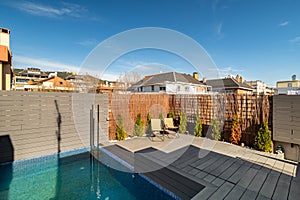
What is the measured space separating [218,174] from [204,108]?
3.78 meters

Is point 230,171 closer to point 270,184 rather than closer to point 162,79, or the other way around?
point 270,184

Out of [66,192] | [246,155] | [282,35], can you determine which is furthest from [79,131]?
[282,35]

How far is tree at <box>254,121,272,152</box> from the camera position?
4715 millimetres

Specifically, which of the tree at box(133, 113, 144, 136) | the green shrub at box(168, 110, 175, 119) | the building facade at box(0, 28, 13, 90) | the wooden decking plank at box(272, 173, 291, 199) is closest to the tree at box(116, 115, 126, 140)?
the tree at box(133, 113, 144, 136)

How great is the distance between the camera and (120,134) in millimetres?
6000

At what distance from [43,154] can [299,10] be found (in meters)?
9.27

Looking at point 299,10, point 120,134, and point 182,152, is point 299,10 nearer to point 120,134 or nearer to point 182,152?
point 182,152

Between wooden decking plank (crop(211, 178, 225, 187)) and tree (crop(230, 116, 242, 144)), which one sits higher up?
tree (crop(230, 116, 242, 144))

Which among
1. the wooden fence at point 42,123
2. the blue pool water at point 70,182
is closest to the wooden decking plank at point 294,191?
the blue pool water at point 70,182

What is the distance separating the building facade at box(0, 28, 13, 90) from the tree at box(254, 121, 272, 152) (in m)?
10.0

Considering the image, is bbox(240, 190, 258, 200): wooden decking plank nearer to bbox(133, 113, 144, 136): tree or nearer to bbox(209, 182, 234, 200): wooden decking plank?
bbox(209, 182, 234, 200): wooden decking plank

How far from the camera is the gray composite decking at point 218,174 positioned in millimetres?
2593

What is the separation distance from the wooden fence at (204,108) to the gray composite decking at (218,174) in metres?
1.49

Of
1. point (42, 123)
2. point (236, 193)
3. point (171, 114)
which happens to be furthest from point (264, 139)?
point (42, 123)
